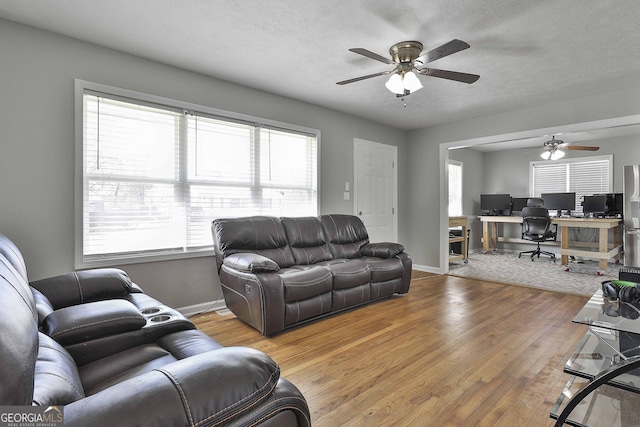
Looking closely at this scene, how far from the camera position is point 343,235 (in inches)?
166

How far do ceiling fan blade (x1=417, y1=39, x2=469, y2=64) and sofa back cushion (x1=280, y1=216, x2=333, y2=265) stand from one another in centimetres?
216

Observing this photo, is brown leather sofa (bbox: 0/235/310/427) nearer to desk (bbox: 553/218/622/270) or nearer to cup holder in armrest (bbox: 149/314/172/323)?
cup holder in armrest (bbox: 149/314/172/323)

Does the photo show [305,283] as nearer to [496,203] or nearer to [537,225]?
[537,225]

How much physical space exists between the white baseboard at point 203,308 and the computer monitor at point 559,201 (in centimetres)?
728

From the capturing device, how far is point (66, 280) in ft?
6.45

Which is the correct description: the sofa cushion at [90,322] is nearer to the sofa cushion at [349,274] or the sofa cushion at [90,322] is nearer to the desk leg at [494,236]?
the sofa cushion at [349,274]

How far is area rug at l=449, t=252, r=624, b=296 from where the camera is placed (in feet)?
14.9

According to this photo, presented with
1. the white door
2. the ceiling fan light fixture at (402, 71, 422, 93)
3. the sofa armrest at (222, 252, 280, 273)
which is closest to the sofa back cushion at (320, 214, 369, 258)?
the white door

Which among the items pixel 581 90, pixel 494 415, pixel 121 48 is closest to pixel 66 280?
pixel 121 48

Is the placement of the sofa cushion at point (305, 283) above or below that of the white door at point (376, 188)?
below

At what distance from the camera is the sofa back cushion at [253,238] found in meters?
3.25

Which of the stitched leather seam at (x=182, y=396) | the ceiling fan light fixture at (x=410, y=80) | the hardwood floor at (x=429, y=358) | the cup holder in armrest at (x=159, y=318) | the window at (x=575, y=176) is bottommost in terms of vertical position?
the hardwood floor at (x=429, y=358)

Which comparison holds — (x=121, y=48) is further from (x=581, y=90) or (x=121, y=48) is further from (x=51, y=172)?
(x=581, y=90)


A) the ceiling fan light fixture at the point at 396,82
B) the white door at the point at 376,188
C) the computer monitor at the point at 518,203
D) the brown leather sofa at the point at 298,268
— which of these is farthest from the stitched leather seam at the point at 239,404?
the computer monitor at the point at 518,203
